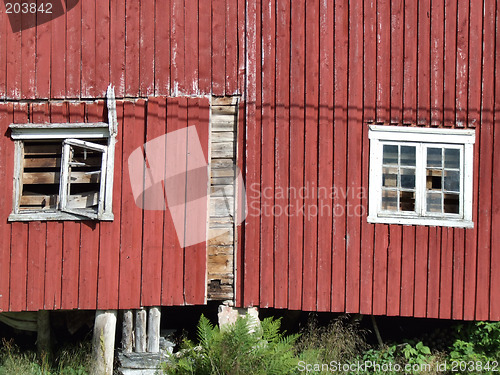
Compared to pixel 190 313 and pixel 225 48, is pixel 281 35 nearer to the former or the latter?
pixel 225 48

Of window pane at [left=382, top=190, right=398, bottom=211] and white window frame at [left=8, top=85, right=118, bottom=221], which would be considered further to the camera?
window pane at [left=382, top=190, right=398, bottom=211]

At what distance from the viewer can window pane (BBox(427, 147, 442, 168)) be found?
7410 mm

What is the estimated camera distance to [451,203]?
744cm

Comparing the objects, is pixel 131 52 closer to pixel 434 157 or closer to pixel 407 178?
pixel 407 178

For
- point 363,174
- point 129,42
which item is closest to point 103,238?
point 129,42

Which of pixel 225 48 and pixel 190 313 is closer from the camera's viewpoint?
pixel 225 48

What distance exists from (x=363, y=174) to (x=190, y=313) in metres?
3.36

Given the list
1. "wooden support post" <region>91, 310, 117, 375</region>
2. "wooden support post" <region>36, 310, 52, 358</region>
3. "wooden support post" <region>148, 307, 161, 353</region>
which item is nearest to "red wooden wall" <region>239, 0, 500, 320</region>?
"wooden support post" <region>148, 307, 161, 353</region>

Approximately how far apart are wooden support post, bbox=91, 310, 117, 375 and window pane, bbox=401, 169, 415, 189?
414 cm

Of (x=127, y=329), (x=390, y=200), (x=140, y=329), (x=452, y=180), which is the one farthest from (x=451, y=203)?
(x=127, y=329)

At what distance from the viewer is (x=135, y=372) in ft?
23.8

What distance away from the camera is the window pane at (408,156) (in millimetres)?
7402

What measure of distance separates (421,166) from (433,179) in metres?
0.24

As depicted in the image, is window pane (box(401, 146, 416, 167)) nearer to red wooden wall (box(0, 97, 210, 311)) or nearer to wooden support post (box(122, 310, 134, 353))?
red wooden wall (box(0, 97, 210, 311))
